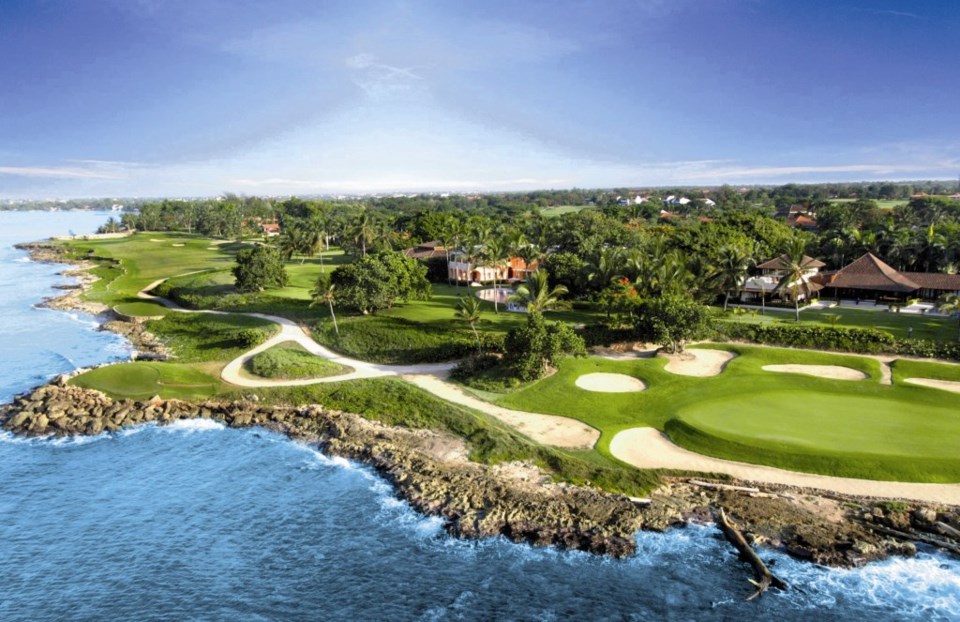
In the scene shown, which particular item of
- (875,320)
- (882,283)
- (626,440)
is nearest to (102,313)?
(626,440)

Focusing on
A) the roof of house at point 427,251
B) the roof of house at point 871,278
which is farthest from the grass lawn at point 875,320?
the roof of house at point 427,251

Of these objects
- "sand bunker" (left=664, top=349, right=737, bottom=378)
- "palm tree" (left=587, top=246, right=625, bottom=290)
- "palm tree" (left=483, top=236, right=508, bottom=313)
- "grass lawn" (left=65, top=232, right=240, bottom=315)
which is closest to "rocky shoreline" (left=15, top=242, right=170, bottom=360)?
"grass lawn" (left=65, top=232, right=240, bottom=315)

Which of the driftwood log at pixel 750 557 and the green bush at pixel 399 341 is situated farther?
the green bush at pixel 399 341

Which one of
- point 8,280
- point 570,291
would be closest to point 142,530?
point 570,291

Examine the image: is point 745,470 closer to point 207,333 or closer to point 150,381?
point 150,381

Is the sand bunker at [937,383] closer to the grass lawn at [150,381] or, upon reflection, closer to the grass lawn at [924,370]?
the grass lawn at [924,370]

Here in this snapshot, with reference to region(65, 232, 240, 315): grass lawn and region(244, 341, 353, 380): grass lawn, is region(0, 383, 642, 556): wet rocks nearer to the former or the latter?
region(244, 341, 353, 380): grass lawn
